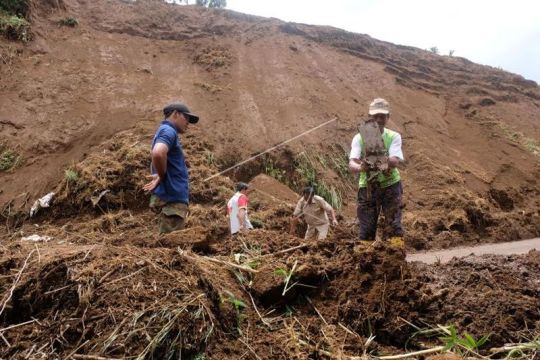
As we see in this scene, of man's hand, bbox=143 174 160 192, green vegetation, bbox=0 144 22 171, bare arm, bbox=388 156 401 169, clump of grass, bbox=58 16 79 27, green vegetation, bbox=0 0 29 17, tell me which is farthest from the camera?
clump of grass, bbox=58 16 79 27

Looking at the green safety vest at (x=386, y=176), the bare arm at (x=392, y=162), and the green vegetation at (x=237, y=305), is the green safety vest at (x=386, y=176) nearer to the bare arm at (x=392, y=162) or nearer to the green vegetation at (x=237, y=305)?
the bare arm at (x=392, y=162)

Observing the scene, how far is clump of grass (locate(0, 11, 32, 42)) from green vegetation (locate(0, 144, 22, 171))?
12.2 ft

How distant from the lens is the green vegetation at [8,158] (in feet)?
30.0

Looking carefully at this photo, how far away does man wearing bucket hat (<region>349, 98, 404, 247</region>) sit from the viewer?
4559 mm

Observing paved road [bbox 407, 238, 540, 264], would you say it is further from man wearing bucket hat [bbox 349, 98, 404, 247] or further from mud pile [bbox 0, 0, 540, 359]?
man wearing bucket hat [bbox 349, 98, 404, 247]

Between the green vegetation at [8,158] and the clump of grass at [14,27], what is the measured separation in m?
3.71

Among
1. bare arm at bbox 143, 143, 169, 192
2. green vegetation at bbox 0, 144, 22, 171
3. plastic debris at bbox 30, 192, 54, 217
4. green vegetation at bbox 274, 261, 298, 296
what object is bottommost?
plastic debris at bbox 30, 192, 54, 217

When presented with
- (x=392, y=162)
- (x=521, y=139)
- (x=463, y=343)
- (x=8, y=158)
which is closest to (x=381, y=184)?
(x=392, y=162)

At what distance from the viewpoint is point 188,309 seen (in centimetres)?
237

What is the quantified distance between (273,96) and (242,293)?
33.9ft

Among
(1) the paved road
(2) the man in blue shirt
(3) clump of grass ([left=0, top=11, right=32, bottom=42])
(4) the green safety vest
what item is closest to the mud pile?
(3) clump of grass ([left=0, top=11, right=32, bottom=42])

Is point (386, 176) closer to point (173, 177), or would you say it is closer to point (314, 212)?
point (173, 177)

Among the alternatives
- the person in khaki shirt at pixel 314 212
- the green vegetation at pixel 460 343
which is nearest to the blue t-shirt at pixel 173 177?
the green vegetation at pixel 460 343

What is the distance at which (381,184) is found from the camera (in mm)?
4660
